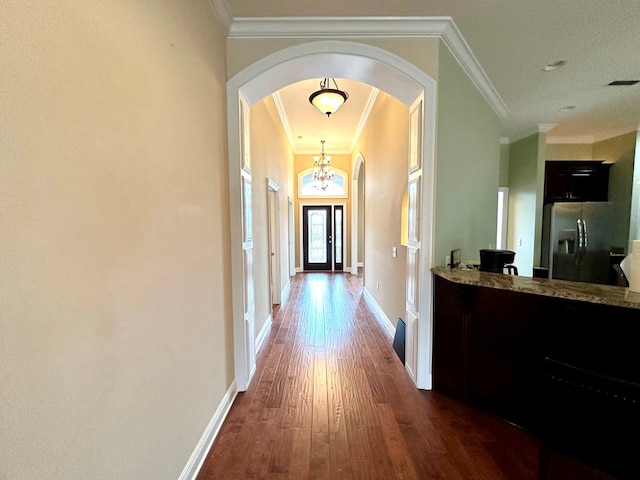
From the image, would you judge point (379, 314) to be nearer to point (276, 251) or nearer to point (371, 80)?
point (276, 251)

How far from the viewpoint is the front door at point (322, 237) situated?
8.70 metres

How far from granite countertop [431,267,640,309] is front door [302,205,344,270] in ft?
20.5

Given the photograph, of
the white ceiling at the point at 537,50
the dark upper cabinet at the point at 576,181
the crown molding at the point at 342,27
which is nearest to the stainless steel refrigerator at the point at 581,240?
the dark upper cabinet at the point at 576,181

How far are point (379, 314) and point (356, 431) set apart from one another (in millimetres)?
2474

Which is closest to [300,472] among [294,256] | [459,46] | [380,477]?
[380,477]

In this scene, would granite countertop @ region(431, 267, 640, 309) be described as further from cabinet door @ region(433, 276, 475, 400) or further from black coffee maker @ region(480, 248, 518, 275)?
black coffee maker @ region(480, 248, 518, 275)

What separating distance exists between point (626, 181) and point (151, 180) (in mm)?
7525

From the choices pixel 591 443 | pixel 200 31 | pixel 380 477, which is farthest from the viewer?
pixel 200 31

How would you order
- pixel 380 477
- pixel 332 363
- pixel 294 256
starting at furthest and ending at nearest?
pixel 294 256
pixel 332 363
pixel 380 477

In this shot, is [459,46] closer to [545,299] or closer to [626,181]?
[545,299]

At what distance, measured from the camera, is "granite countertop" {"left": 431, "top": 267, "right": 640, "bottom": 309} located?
5.39 ft

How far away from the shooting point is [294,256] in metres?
8.48

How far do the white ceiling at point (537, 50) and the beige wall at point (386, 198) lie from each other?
1.86 ft

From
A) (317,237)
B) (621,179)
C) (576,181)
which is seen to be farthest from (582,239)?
(317,237)
